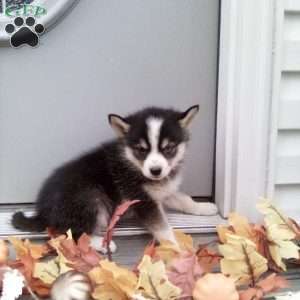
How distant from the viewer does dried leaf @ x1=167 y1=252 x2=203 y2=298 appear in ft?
4.28

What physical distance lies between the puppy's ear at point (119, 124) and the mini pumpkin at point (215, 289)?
842 mm

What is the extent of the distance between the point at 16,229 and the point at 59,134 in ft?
1.54

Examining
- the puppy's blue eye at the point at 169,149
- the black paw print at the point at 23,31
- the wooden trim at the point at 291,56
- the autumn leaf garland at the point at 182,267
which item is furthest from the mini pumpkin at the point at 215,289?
the black paw print at the point at 23,31

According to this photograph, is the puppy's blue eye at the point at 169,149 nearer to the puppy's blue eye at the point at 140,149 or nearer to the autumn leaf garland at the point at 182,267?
the puppy's blue eye at the point at 140,149

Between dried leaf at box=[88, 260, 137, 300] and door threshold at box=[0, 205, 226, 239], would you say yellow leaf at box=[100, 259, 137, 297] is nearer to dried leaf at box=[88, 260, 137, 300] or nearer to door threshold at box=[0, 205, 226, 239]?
dried leaf at box=[88, 260, 137, 300]

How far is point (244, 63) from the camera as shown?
6.44 feet

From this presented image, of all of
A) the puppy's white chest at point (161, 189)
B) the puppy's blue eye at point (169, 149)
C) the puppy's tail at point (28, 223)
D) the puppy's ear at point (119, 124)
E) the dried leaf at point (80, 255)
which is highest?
the puppy's ear at point (119, 124)

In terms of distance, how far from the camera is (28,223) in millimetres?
1969

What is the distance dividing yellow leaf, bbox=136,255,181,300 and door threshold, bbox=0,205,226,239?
2.62ft

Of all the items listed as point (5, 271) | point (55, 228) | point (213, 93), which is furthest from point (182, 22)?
point (5, 271)

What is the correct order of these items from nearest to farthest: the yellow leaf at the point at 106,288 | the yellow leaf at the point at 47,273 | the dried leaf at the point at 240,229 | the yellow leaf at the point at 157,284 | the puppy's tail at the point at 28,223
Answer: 1. the yellow leaf at the point at 157,284
2. the yellow leaf at the point at 106,288
3. the yellow leaf at the point at 47,273
4. the dried leaf at the point at 240,229
5. the puppy's tail at the point at 28,223

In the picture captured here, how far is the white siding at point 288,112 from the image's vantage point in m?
1.93

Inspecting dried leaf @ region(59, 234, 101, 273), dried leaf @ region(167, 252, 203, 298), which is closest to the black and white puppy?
dried leaf @ region(59, 234, 101, 273)

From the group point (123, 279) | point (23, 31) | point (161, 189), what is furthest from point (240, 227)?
point (23, 31)
